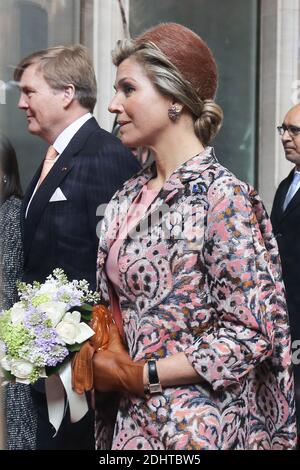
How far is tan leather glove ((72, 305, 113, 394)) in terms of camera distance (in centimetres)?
340

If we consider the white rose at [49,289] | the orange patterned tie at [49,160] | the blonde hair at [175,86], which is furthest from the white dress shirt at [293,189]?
the white rose at [49,289]

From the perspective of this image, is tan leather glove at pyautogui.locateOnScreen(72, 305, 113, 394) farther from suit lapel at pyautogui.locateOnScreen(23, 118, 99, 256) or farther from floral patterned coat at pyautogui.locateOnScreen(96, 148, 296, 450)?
suit lapel at pyautogui.locateOnScreen(23, 118, 99, 256)

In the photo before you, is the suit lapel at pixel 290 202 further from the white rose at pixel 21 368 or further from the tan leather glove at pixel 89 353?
the white rose at pixel 21 368

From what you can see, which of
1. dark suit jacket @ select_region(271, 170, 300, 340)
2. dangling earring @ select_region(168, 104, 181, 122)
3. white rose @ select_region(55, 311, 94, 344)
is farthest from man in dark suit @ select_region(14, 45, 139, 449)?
dark suit jacket @ select_region(271, 170, 300, 340)

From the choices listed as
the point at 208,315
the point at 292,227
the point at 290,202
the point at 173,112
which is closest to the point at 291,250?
the point at 292,227

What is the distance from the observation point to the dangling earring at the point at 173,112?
351 centimetres

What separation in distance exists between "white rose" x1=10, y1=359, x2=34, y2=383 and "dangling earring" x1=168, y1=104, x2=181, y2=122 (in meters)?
0.87

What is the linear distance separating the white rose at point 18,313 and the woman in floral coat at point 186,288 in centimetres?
25

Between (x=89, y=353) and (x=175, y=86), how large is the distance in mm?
852

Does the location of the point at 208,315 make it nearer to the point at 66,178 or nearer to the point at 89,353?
the point at 89,353

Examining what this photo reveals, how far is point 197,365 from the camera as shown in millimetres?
3252

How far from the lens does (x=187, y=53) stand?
11.4 ft

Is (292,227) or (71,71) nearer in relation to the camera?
(71,71)
